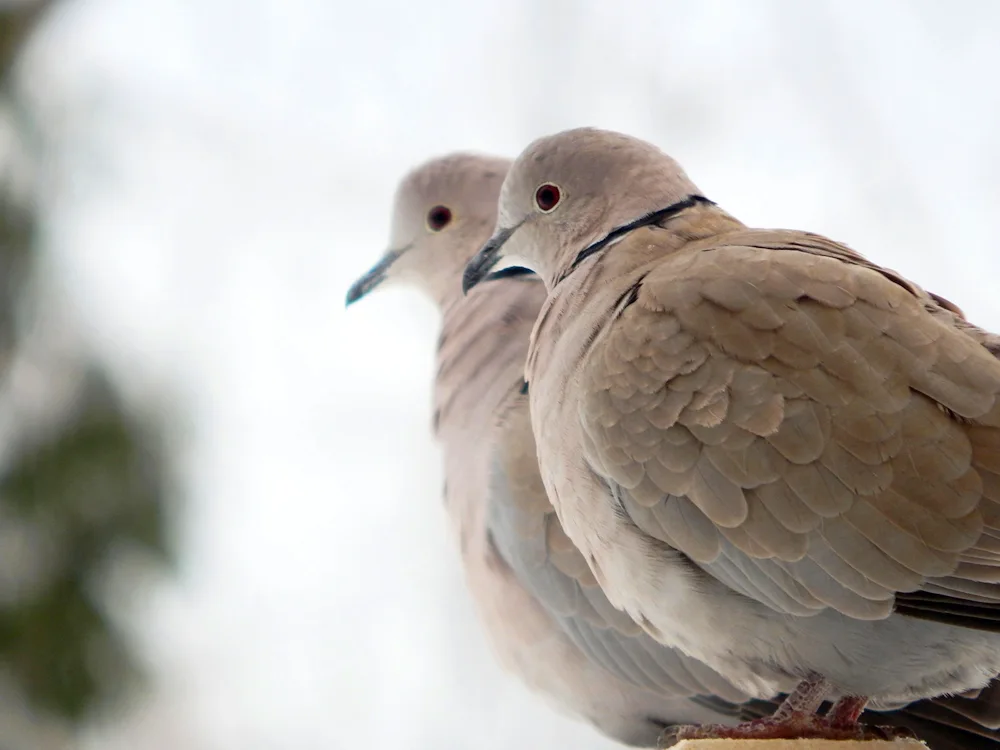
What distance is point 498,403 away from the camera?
1.28 metres

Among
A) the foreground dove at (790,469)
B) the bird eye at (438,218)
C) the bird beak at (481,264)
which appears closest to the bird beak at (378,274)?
the bird eye at (438,218)

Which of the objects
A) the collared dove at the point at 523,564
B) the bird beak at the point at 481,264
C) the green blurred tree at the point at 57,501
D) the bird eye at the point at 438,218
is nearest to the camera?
the bird beak at the point at 481,264

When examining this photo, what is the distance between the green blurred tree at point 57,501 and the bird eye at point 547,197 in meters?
1.31

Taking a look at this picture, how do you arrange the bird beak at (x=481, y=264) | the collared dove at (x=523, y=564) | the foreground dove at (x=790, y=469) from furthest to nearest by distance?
the collared dove at (x=523, y=564)
the bird beak at (x=481, y=264)
the foreground dove at (x=790, y=469)

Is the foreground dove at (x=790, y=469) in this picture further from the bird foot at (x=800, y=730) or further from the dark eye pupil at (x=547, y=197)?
the dark eye pupil at (x=547, y=197)

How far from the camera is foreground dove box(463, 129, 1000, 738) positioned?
0.68 meters

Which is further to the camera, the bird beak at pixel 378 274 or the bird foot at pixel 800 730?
the bird beak at pixel 378 274

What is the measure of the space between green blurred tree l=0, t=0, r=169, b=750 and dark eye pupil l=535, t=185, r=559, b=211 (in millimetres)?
1309

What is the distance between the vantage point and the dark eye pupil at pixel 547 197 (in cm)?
99

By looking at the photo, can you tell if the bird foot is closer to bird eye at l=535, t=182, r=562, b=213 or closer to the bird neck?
the bird neck

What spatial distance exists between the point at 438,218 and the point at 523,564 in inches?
20.5

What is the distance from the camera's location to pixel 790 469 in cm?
70

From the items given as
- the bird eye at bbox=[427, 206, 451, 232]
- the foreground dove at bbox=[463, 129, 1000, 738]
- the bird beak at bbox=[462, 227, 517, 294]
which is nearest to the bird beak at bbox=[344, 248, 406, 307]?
the bird eye at bbox=[427, 206, 451, 232]

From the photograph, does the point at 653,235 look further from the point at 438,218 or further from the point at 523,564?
the point at 438,218
